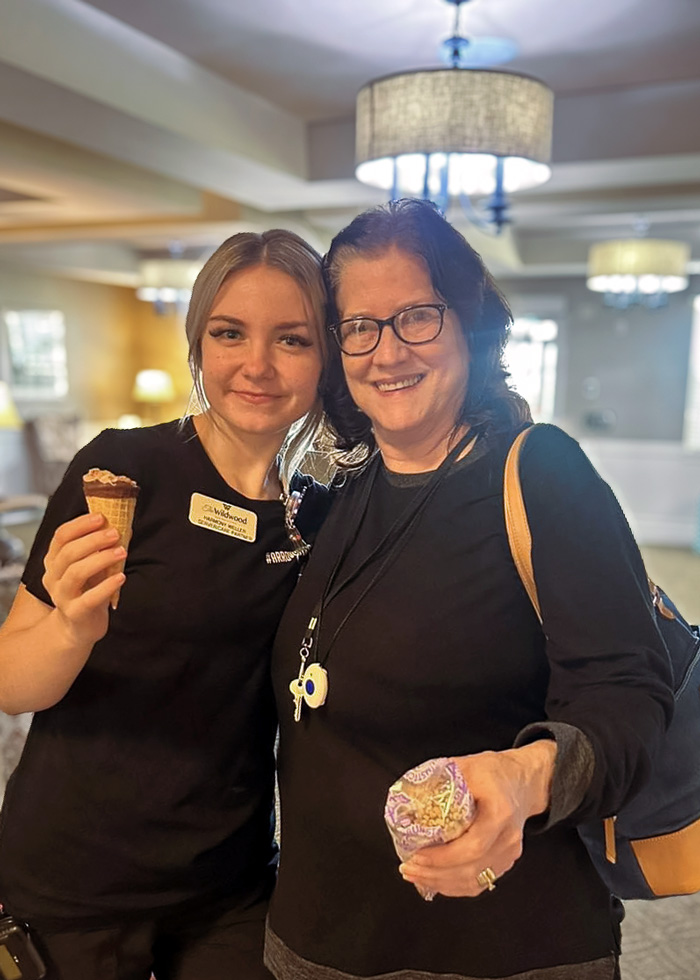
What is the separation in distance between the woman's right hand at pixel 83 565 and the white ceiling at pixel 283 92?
8.01 ft

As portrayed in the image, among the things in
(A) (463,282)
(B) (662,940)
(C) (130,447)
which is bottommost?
(B) (662,940)

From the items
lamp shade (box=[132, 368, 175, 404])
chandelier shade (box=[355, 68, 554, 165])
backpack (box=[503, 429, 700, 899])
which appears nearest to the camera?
backpack (box=[503, 429, 700, 899])

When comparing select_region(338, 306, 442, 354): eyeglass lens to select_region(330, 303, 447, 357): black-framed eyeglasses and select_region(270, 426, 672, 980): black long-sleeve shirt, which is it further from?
select_region(270, 426, 672, 980): black long-sleeve shirt

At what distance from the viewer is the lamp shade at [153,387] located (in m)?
10.0

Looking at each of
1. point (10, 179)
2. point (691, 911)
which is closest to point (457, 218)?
point (10, 179)

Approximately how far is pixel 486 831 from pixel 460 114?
88.2 inches

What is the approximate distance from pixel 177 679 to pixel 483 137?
1968 millimetres

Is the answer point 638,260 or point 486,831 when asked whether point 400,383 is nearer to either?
point 486,831

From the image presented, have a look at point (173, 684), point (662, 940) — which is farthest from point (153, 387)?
point (173, 684)

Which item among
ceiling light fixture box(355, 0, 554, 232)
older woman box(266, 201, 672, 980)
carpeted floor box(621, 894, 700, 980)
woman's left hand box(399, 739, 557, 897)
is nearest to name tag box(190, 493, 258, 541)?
older woman box(266, 201, 672, 980)

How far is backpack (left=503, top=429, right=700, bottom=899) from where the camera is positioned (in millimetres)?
1066

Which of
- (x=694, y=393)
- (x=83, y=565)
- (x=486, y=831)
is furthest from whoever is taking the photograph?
(x=694, y=393)

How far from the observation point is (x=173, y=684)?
1235 millimetres

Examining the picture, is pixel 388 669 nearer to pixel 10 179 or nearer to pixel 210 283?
pixel 210 283
